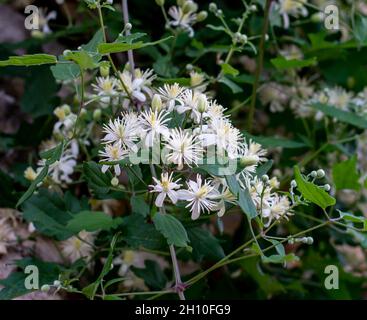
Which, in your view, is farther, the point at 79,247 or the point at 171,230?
the point at 79,247

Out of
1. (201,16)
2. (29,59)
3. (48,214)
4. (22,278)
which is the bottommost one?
(22,278)

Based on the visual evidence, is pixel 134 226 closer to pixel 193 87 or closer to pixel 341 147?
pixel 193 87

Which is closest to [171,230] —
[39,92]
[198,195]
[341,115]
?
[198,195]

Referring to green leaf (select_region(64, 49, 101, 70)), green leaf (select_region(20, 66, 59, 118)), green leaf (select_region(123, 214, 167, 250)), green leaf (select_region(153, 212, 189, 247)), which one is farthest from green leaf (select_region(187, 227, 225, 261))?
green leaf (select_region(20, 66, 59, 118))

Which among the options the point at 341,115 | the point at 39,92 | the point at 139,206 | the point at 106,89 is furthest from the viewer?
the point at 39,92

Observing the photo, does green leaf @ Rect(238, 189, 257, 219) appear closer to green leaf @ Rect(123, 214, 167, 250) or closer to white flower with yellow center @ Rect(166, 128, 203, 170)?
white flower with yellow center @ Rect(166, 128, 203, 170)

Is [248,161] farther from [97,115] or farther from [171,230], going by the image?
[97,115]
